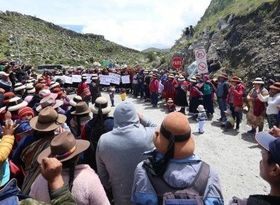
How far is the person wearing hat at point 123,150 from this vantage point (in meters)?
4.25

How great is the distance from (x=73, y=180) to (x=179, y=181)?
2.85ft

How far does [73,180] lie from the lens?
11.1 feet

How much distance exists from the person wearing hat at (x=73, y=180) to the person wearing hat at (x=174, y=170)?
328 millimetres

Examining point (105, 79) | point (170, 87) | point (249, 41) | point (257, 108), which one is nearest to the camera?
point (257, 108)

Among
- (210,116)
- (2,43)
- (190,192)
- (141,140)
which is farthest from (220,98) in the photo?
(2,43)

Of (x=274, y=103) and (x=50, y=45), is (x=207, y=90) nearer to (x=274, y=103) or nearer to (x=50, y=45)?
(x=274, y=103)

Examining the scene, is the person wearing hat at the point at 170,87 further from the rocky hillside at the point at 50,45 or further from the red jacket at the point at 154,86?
the rocky hillside at the point at 50,45

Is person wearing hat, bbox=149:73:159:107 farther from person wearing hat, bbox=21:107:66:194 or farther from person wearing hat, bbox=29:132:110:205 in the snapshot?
person wearing hat, bbox=29:132:110:205

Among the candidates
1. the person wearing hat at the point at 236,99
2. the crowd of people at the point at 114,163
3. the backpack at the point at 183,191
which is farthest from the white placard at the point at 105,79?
the backpack at the point at 183,191

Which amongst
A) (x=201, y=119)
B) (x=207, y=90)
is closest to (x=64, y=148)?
(x=201, y=119)

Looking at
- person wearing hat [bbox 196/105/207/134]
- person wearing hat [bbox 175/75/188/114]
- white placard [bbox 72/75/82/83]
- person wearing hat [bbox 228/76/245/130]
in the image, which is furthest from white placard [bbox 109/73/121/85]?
person wearing hat [bbox 196/105/207/134]

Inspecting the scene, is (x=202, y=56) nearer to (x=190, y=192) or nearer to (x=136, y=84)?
(x=136, y=84)

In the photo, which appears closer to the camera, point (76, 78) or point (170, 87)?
point (170, 87)

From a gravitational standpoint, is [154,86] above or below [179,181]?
below
